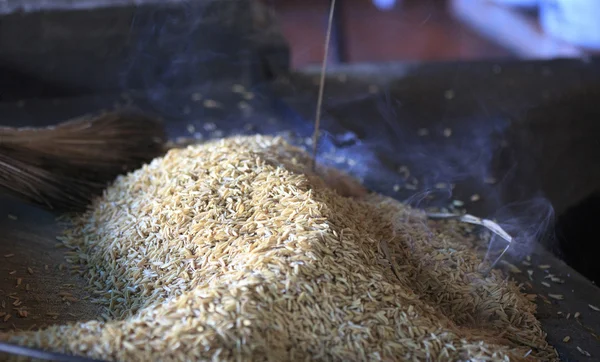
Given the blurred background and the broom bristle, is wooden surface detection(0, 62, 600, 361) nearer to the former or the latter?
the broom bristle

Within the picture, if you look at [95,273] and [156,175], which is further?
[156,175]

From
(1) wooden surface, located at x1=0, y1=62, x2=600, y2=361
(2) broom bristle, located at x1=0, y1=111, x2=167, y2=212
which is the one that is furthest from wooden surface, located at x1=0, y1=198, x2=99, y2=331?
(2) broom bristle, located at x1=0, y1=111, x2=167, y2=212

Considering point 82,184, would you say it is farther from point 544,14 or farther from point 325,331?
point 544,14

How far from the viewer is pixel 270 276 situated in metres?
1.76

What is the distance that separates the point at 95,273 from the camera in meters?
2.26

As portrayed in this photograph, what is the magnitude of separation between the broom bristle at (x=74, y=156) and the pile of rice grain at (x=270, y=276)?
0.54ft

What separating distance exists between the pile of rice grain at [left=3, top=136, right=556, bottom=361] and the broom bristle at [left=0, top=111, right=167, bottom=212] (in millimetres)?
166

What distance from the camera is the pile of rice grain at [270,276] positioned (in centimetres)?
166

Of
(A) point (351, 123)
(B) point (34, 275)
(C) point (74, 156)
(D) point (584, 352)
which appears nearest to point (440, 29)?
(A) point (351, 123)

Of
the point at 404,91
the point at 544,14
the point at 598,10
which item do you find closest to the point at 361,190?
the point at 404,91

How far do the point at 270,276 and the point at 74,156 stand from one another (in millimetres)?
1473

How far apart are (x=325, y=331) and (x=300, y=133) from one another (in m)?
2.15

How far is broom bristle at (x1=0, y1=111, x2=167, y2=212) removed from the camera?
2582 mm

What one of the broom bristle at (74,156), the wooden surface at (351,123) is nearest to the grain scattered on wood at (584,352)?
the wooden surface at (351,123)
